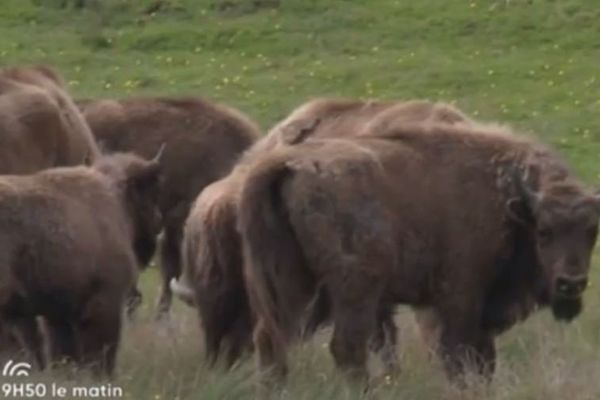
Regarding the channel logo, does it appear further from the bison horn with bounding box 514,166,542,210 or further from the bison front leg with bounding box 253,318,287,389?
the bison horn with bounding box 514,166,542,210

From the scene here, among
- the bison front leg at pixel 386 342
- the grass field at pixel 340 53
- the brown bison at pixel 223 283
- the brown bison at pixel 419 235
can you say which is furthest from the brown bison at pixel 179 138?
the grass field at pixel 340 53

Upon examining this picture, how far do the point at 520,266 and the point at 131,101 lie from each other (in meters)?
7.13

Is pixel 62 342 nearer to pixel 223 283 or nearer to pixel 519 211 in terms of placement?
pixel 223 283

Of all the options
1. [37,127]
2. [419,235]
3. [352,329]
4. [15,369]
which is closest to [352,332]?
[352,329]

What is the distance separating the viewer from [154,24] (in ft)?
127

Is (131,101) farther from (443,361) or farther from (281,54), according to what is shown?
(281,54)

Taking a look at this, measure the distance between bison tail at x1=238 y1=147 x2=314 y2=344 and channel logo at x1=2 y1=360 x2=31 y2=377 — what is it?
143cm

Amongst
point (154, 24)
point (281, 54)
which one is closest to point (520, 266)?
point (281, 54)

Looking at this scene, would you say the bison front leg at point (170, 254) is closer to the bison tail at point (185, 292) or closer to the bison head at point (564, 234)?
the bison tail at point (185, 292)

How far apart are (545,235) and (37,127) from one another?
4544 mm

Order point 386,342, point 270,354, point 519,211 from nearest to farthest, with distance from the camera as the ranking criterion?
point 270,354 → point 519,211 → point 386,342

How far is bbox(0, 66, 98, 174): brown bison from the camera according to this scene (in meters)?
15.3

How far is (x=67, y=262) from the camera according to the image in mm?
11922

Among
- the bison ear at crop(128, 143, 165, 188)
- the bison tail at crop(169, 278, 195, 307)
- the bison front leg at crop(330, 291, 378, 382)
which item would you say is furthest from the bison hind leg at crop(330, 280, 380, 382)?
the bison ear at crop(128, 143, 165, 188)
